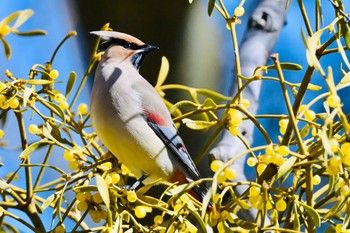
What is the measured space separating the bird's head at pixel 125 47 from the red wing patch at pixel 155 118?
0.46 feet

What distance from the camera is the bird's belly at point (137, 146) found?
111 centimetres

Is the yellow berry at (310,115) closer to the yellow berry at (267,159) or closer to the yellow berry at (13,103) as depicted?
the yellow berry at (267,159)

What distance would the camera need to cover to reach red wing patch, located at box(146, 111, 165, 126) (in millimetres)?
1188

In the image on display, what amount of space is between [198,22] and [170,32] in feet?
0.52

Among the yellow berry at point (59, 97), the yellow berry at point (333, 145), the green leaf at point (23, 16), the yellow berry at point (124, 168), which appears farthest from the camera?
the yellow berry at point (124, 168)

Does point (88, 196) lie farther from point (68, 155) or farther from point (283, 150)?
point (283, 150)

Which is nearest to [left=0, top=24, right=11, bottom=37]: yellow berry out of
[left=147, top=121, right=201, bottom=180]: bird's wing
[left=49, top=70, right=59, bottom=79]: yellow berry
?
[left=49, top=70, right=59, bottom=79]: yellow berry

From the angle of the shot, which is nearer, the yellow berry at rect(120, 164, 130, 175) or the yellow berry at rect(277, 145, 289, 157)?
the yellow berry at rect(277, 145, 289, 157)

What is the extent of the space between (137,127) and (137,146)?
48 mm

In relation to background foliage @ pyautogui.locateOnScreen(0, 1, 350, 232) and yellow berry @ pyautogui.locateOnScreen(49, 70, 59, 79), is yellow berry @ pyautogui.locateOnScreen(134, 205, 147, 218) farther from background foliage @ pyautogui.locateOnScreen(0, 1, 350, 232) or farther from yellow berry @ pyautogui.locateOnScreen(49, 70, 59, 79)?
yellow berry @ pyautogui.locateOnScreen(49, 70, 59, 79)

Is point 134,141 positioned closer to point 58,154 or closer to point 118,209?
point 118,209

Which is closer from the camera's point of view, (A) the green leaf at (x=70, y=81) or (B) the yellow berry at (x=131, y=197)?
(B) the yellow berry at (x=131, y=197)

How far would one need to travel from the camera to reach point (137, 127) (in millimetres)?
1191

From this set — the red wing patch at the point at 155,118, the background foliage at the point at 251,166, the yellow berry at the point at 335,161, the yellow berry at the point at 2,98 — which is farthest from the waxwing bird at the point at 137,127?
the yellow berry at the point at 335,161
